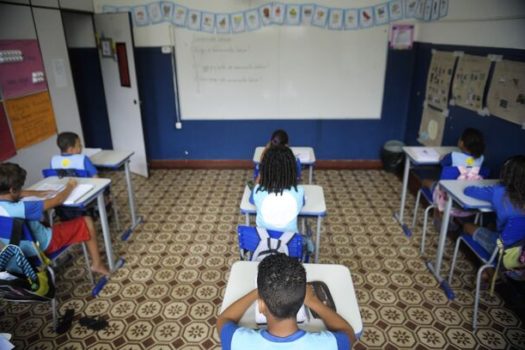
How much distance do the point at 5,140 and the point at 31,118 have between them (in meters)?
0.42

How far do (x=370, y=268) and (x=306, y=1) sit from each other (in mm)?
3428

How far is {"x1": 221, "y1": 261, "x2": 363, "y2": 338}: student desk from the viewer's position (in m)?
1.46

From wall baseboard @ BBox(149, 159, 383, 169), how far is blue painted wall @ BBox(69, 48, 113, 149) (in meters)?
0.96

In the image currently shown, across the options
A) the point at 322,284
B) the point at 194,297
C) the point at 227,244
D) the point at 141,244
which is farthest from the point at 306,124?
the point at 322,284

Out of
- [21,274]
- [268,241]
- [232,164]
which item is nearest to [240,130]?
[232,164]

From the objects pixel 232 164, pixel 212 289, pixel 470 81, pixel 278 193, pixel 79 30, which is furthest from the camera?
pixel 232 164

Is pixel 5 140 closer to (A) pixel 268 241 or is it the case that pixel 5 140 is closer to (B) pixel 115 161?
(B) pixel 115 161

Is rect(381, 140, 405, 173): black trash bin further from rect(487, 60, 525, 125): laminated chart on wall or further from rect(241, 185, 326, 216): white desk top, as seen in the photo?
rect(241, 185, 326, 216): white desk top

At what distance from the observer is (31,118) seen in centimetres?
352

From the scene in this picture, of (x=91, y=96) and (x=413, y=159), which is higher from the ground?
(x=91, y=96)

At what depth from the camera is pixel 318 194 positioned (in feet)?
8.95

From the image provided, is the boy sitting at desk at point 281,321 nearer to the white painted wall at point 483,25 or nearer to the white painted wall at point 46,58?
the white painted wall at point 483,25

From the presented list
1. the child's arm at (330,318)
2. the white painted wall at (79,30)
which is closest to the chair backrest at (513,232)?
the child's arm at (330,318)

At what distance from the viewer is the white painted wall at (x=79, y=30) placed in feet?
15.8
